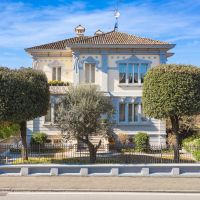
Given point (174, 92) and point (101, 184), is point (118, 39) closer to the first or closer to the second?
point (174, 92)

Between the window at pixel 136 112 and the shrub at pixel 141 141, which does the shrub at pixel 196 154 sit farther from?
the window at pixel 136 112

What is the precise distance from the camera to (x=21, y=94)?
70.0 ft

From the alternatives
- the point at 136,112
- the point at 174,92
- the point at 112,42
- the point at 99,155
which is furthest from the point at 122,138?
the point at 174,92

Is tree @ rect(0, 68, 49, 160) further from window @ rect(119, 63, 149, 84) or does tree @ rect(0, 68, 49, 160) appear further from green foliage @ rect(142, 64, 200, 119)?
window @ rect(119, 63, 149, 84)

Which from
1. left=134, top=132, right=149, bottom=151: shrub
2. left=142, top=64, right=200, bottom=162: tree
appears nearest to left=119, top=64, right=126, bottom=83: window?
left=134, top=132, right=149, bottom=151: shrub

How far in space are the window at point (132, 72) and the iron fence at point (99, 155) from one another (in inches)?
208

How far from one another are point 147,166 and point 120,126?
41.9 feet

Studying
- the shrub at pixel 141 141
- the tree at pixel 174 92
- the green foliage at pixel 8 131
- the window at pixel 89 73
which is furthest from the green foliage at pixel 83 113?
the green foliage at pixel 8 131

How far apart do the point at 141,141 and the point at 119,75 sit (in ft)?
18.5

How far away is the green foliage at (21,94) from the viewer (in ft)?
69.0

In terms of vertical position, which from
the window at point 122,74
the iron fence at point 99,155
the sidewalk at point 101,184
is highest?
the window at point 122,74

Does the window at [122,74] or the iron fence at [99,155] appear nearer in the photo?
the iron fence at [99,155]

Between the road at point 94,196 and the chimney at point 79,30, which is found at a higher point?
the chimney at point 79,30

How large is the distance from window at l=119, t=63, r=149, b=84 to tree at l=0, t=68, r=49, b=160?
1009 cm
